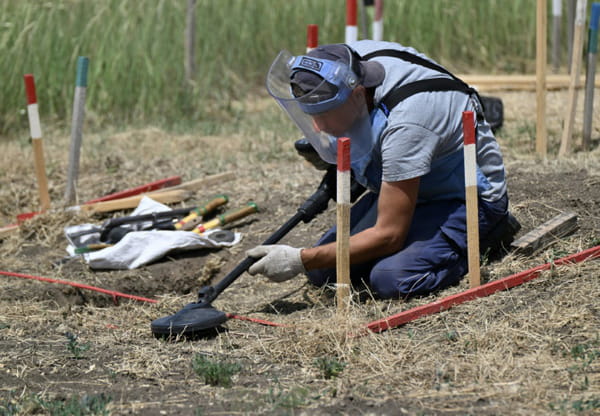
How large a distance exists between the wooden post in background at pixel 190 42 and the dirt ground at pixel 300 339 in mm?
3053

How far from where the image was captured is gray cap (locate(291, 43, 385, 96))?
3.21 m

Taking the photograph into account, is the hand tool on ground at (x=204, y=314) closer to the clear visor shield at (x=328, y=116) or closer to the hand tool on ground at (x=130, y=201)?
the clear visor shield at (x=328, y=116)

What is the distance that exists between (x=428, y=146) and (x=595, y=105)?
371 cm

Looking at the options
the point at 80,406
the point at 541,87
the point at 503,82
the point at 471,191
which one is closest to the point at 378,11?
the point at 503,82

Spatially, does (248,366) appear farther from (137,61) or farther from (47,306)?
(137,61)

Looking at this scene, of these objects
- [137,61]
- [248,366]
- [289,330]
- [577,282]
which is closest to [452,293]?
[577,282]

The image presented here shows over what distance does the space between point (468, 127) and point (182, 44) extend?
216 inches

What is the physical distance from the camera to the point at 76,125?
5.27 m

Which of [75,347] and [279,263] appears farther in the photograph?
[279,263]

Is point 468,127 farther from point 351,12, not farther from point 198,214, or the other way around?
point 351,12

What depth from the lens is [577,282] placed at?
3.35 meters

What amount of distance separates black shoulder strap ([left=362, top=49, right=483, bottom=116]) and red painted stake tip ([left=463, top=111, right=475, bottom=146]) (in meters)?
0.27

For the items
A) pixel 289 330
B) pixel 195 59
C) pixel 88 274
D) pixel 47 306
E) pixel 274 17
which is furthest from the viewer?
pixel 274 17

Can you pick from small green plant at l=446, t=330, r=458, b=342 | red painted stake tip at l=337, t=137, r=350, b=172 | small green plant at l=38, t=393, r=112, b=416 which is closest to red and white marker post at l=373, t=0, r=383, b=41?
red painted stake tip at l=337, t=137, r=350, b=172
